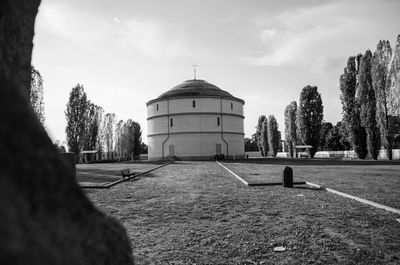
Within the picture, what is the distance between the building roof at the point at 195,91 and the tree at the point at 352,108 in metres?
17.9

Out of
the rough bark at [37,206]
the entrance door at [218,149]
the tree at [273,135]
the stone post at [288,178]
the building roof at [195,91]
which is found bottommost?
the stone post at [288,178]

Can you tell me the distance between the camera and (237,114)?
54.8 m

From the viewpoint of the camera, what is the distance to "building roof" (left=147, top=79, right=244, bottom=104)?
51.9 meters

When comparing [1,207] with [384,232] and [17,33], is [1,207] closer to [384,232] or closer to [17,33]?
[17,33]

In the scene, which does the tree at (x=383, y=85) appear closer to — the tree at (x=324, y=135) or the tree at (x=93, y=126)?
the tree at (x=324, y=135)

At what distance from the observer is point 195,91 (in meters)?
52.4

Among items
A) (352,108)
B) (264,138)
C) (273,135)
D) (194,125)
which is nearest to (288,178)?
(352,108)

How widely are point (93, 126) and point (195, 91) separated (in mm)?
19759

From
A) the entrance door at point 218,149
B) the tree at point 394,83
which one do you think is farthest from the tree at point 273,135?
the tree at point 394,83

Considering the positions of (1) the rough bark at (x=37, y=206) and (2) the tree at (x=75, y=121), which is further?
(2) the tree at (x=75, y=121)

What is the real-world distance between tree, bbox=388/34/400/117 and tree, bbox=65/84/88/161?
4130 cm

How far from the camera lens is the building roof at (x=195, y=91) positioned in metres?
51.9

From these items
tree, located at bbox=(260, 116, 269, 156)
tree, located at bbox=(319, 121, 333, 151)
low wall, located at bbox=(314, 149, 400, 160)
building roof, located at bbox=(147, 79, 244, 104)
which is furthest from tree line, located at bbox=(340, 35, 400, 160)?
tree, located at bbox=(260, 116, 269, 156)

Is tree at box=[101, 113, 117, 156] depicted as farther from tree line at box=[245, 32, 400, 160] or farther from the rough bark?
the rough bark
